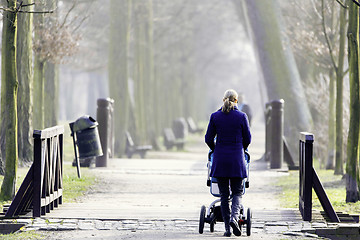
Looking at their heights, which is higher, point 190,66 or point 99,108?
point 190,66

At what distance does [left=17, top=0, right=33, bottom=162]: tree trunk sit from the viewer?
52.7ft

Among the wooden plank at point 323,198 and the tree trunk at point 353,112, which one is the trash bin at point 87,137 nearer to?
the tree trunk at point 353,112

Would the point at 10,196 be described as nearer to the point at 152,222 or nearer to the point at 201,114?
the point at 152,222

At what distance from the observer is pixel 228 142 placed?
874cm

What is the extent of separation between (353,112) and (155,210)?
3328mm

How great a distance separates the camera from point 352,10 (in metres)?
12.2

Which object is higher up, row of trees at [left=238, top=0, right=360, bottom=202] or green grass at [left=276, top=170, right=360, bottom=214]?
row of trees at [left=238, top=0, right=360, bottom=202]

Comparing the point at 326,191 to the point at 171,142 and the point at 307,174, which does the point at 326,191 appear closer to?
the point at 307,174

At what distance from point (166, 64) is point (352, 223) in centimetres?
3608

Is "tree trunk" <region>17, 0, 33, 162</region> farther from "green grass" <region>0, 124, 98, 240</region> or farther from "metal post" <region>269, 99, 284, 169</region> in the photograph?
"metal post" <region>269, 99, 284, 169</region>

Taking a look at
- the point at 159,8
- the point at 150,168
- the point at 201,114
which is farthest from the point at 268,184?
the point at 201,114

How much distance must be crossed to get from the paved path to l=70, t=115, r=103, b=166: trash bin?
607 millimetres

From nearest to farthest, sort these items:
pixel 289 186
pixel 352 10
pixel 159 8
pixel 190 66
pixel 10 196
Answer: pixel 10 196, pixel 352 10, pixel 289 186, pixel 159 8, pixel 190 66

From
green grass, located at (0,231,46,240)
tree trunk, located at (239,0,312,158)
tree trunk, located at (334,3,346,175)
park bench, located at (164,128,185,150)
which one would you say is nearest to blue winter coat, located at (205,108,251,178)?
green grass, located at (0,231,46,240)
